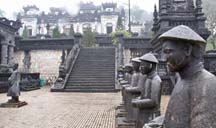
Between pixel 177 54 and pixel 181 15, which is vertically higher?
pixel 181 15

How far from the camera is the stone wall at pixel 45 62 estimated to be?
26781 mm

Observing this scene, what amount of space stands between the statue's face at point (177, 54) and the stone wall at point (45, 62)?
2491 centimetres

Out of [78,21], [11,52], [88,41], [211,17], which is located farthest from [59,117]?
[78,21]

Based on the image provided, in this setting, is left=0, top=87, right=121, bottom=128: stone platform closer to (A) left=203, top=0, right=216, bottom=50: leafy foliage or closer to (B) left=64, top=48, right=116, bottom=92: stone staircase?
(B) left=64, top=48, right=116, bottom=92: stone staircase

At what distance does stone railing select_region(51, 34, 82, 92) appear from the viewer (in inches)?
734

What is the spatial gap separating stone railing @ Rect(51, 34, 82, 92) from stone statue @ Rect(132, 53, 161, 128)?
1452 cm

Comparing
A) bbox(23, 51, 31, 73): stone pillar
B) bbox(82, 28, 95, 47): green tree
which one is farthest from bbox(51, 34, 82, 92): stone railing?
bbox(82, 28, 95, 47): green tree

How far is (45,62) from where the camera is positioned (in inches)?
1067

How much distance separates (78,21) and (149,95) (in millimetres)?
62214

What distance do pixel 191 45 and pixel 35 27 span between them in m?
67.0

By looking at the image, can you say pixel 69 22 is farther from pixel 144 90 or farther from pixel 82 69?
pixel 144 90

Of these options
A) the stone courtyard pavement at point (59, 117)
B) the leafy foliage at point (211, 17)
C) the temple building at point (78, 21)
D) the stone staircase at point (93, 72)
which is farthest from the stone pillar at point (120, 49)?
the temple building at point (78, 21)

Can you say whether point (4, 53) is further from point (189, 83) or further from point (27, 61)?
point (189, 83)

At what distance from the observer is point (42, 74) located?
1057 inches
